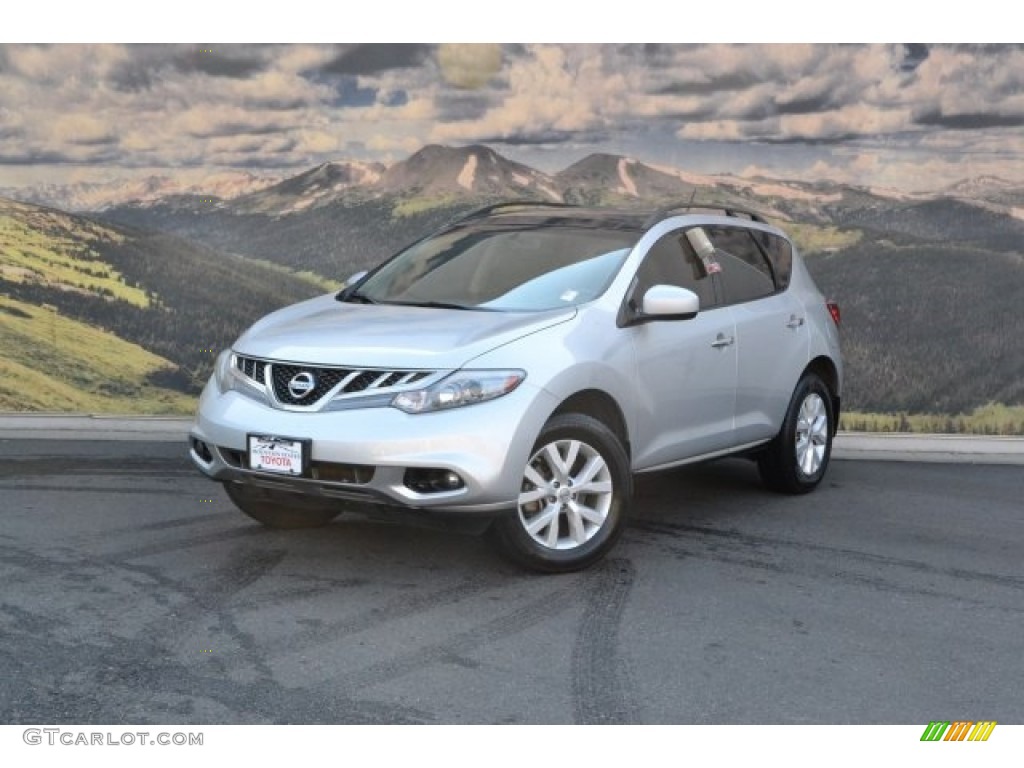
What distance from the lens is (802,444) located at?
8.05m

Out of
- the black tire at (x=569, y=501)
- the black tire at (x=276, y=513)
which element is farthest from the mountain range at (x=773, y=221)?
the black tire at (x=569, y=501)

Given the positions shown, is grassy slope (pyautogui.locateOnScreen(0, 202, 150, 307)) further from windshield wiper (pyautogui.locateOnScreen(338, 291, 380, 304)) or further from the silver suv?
the silver suv

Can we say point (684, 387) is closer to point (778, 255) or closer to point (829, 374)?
point (778, 255)

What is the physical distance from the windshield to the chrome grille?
87 cm

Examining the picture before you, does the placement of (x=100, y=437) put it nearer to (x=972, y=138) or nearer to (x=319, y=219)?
(x=319, y=219)

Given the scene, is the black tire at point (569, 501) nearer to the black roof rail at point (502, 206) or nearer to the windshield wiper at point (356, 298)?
the windshield wiper at point (356, 298)

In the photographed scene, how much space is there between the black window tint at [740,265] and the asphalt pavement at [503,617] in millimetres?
1239

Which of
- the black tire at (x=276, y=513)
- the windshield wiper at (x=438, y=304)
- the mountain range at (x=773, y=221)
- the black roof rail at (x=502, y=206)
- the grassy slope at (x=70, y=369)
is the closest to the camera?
the windshield wiper at (x=438, y=304)

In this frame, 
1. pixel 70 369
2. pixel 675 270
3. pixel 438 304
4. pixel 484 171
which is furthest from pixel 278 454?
pixel 484 171

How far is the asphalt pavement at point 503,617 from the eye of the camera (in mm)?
4484

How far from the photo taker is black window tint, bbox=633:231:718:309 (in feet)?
22.0

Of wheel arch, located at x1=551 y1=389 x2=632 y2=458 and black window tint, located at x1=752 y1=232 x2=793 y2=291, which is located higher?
black window tint, located at x1=752 y1=232 x2=793 y2=291

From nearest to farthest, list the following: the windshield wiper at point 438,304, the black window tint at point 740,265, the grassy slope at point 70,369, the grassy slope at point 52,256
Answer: the windshield wiper at point 438,304 < the black window tint at point 740,265 < the grassy slope at point 70,369 < the grassy slope at point 52,256

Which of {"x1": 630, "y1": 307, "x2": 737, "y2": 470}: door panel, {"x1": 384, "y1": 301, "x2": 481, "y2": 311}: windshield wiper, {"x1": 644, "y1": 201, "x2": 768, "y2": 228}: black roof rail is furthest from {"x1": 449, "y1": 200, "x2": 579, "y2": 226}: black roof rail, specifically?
{"x1": 630, "y1": 307, "x2": 737, "y2": 470}: door panel
